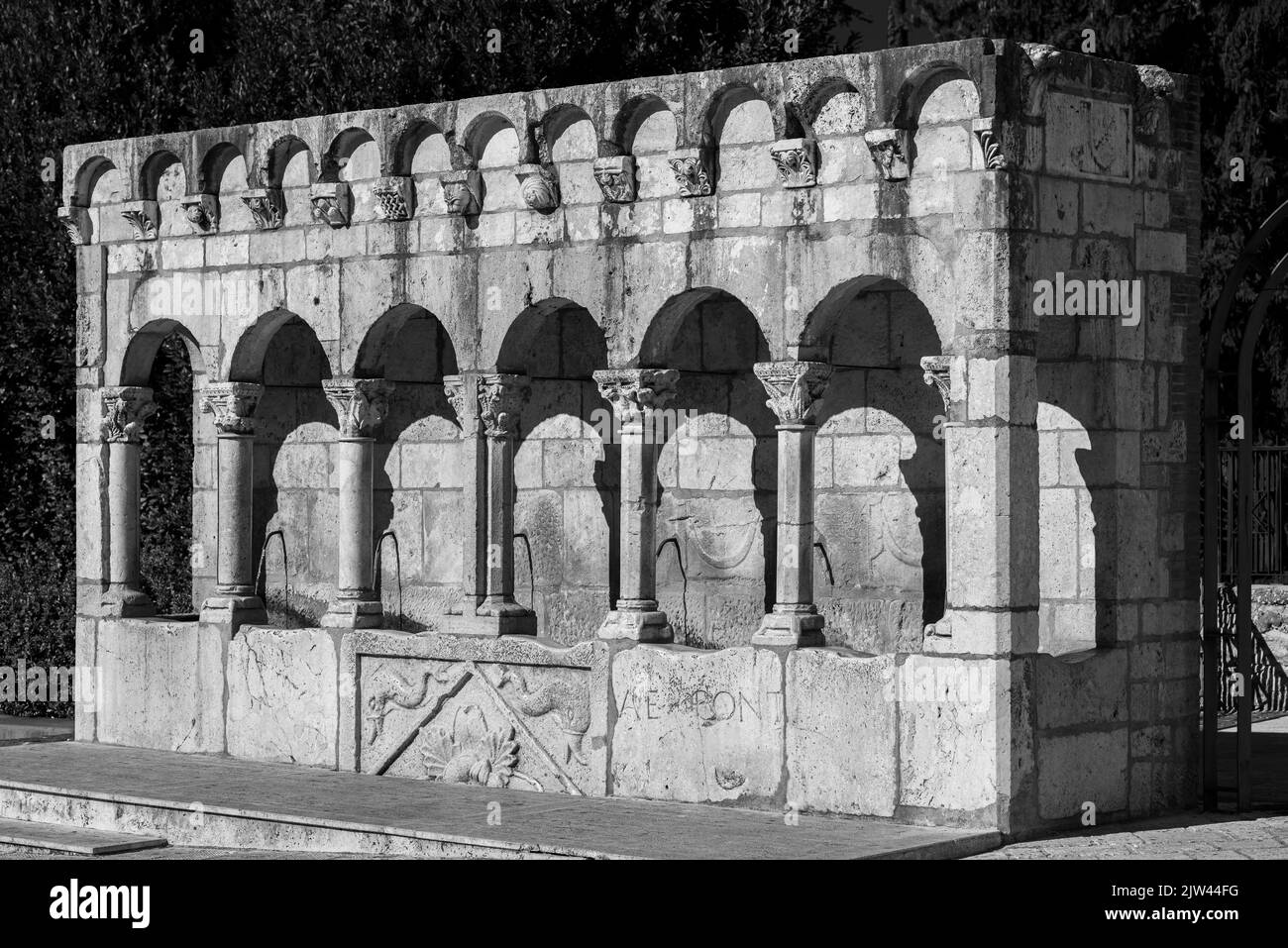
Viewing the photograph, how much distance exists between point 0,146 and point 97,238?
6584mm

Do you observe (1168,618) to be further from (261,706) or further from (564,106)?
(261,706)

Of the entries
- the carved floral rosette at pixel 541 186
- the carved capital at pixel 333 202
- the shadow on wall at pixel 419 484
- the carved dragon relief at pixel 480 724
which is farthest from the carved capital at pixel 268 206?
the carved dragon relief at pixel 480 724

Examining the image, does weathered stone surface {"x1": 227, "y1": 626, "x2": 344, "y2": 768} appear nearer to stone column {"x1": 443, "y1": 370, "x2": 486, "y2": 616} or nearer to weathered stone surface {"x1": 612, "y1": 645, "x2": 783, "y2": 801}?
stone column {"x1": 443, "y1": 370, "x2": 486, "y2": 616}

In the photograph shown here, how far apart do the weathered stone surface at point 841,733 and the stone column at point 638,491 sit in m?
1.20

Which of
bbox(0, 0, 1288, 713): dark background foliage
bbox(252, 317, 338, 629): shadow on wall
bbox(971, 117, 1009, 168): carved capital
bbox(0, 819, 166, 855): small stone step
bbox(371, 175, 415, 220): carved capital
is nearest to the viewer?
bbox(971, 117, 1009, 168): carved capital

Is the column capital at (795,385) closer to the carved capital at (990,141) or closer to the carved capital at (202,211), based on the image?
the carved capital at (990,141)

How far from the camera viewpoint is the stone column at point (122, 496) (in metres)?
15.8

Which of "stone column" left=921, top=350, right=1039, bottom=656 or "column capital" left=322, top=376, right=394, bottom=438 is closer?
"stone column" left=921, top=350, right=1039, bottom=656

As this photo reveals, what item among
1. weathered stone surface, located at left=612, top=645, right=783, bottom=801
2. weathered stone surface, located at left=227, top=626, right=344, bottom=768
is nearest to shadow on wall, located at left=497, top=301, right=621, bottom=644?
weathered stone surface, located at left=227, top=626, right=344, bottom=768

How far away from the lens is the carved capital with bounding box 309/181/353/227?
1453cm

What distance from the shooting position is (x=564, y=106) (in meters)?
13.5

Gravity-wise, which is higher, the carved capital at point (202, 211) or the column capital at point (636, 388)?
the carved capital at point (202, 211)

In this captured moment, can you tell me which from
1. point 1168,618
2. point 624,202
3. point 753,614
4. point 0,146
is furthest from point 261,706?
point 0,146

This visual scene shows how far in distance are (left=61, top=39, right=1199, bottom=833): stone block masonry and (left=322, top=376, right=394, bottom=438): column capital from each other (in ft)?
0.18
